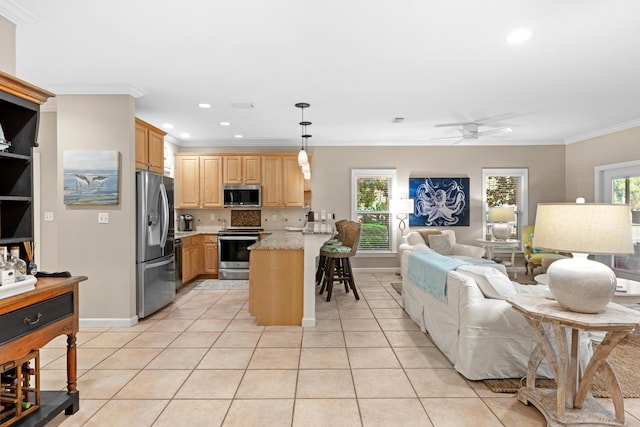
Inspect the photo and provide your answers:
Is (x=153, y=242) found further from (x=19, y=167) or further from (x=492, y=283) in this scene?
(x=492, y=283)

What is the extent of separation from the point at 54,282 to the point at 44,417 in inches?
29.2

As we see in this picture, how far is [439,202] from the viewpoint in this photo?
7051 millimetres

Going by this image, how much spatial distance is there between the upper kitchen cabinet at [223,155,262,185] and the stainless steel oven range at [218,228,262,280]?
0.99 m

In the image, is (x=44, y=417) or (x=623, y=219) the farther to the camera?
(x=44, y=417)

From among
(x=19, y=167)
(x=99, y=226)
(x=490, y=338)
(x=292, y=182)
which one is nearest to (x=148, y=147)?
(x=99, y=226)

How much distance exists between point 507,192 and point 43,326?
7.35 meters

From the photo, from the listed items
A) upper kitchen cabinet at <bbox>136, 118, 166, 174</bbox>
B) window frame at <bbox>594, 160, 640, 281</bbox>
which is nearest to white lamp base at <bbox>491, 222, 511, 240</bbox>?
window frame at <bbox>594, 160, 640, 281</bbox>

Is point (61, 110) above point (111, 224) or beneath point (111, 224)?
above

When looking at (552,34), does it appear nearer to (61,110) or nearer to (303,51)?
(303,51)

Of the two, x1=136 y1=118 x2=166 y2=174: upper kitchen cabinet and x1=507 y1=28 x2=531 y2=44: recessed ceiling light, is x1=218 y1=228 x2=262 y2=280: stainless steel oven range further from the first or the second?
x1=507 y1=28 x2=531 y2=44: recessed ceiling light

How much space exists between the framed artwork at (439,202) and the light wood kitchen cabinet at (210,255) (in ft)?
12.1

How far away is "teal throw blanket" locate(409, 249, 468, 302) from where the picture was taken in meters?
3.16

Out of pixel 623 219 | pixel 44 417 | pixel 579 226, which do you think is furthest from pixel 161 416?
pixel 623 219

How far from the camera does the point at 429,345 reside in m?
3.41
